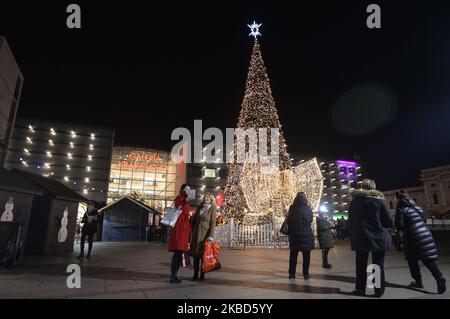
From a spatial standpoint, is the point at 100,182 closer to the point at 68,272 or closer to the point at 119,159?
the point at 119,159

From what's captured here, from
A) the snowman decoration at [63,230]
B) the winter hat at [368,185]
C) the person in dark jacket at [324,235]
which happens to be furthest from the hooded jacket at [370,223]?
the snowman decoration at [63,230]

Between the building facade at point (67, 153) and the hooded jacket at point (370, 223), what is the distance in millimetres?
52653

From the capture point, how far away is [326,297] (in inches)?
167

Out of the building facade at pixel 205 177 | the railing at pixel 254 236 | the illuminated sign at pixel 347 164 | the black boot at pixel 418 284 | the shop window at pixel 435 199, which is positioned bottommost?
the black boot at pixel 418 284

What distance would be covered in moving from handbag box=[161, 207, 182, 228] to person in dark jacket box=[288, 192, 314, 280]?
95.8 inches

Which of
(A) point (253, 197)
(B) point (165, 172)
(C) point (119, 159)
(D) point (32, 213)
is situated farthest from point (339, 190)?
(D) point (32, 213)

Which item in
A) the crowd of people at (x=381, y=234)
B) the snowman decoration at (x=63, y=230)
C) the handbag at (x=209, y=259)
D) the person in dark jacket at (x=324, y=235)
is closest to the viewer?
the crowd of people at (x=381, y=234)

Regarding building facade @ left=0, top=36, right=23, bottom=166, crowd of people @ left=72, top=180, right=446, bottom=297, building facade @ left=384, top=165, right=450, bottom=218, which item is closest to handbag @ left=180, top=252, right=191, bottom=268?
crowd of people @ left=72, top=180, right=446, bottom=297

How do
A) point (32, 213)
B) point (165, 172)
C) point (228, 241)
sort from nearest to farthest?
point (32, 213) → point (228, 241) → point (165, 172)

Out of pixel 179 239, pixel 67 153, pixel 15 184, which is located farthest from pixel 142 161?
pixel 179 239

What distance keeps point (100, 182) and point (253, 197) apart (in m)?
43.8

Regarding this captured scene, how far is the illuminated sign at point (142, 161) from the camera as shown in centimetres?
5381

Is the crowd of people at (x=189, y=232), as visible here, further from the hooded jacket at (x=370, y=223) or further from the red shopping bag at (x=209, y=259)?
the hooded jacket at (x=370, y=223)
